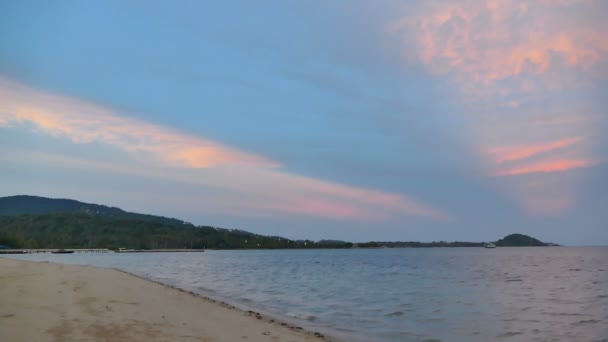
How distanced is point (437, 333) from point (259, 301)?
40.0 ft

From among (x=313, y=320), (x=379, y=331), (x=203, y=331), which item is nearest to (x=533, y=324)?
(x=379, y=331)

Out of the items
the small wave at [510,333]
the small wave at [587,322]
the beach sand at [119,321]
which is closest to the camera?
the beach sand at [119,321]

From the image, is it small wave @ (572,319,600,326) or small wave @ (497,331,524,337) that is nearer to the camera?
small wave @ (497,331,524,337)

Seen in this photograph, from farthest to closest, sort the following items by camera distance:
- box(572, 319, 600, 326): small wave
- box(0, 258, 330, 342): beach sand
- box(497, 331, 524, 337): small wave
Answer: box(572, 319, 600, 326): small wave → box(497, 331, 524, 337): small wave → box(0, 258, 330, 342): beach sand

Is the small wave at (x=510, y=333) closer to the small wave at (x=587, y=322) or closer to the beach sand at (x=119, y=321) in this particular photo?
the small wave at (x=587, y=322)

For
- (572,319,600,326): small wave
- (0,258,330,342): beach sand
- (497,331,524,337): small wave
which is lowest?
(497,331,524,337): small wave

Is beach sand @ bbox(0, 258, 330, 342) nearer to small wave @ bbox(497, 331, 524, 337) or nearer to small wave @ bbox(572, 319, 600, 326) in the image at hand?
small wave @ bbox(497, 331, 524, 337)

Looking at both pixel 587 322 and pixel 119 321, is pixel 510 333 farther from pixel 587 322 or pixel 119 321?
pixel 119 321

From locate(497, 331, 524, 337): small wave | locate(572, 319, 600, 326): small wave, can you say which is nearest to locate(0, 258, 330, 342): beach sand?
locate(497, 331, 524, 337): small wave

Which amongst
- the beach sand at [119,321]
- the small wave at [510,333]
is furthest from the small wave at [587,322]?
the beach sand at [119,321]

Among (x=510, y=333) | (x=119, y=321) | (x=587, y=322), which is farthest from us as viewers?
(x=587, y=322)

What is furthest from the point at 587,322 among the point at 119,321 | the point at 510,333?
the point at 119,321

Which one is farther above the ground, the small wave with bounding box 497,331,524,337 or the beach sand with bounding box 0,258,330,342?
the beach sand with bounding box 0,258,330,342

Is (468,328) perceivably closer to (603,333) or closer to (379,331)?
(379,331)
